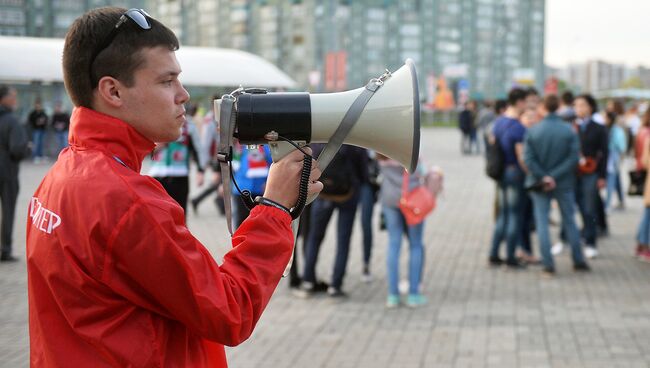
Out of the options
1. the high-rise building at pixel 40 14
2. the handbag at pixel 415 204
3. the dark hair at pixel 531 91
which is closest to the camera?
the handbag at pixel 415 204

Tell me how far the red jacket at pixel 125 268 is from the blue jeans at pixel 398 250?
524 cm

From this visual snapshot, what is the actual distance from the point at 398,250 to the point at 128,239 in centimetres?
559

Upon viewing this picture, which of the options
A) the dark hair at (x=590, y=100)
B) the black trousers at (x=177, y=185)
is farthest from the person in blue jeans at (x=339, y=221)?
the dark hair at (x=590, y=100)

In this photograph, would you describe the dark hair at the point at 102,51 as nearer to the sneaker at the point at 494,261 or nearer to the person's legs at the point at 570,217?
the person's legs at the point at 570,217

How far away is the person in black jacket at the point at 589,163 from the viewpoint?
964 centimetres

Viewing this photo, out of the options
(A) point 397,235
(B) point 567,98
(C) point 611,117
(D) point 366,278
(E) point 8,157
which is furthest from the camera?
(C) point 611,117

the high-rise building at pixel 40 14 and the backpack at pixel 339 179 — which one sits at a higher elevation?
the high-rise building at pixel 40 14

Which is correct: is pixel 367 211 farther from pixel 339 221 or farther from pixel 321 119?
pixel 321 119

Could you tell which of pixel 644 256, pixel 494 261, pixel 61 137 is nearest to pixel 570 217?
pixel 494 261

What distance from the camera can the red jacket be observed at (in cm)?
178

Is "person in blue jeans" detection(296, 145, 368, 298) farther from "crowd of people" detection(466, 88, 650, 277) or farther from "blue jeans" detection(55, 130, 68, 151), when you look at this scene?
"blue jeans" detection(55, 130, 68, 151)

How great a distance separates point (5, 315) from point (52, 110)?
55.9 feet

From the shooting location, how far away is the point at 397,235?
7.33m

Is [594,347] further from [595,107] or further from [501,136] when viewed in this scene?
[595,107]
